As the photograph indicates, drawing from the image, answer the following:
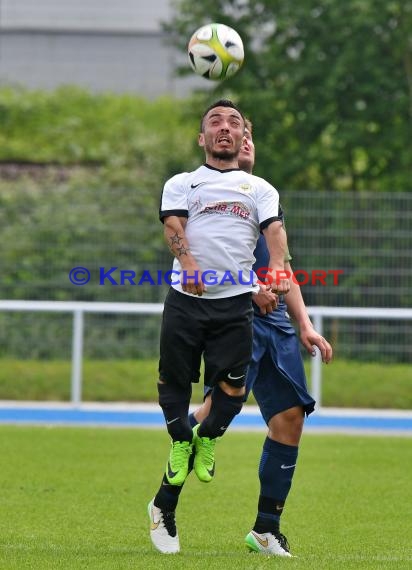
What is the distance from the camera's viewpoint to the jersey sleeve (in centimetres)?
Result: 612

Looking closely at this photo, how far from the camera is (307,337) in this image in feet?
21.2

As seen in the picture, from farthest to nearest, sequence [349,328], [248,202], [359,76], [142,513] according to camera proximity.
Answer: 1. [359,76]
2. [349,328]
3. [142,513]
4. [248,202]

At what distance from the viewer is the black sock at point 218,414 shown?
246 inches

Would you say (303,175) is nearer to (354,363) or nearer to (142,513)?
(354,363)

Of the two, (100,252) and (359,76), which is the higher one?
(359,76)

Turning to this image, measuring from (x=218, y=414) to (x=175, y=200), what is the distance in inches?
40.4

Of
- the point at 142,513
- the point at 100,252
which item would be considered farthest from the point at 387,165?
the point at 142,513

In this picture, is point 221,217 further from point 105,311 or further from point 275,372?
point 105,311

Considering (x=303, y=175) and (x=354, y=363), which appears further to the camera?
(x=303, y=175)

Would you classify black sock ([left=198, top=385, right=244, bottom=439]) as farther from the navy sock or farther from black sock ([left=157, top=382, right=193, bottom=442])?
the navy sock

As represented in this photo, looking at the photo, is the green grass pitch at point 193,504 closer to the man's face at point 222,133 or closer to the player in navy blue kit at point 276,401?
the player in navy blue kit at point 276,401

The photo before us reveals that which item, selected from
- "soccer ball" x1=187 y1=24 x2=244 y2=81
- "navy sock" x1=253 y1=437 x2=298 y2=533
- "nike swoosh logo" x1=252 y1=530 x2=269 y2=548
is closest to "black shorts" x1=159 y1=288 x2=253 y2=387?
Answer: "navy sock" x1=253 y1=437 x2=298 y2=533

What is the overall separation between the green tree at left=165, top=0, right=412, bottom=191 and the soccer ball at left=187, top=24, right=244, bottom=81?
1096 centimetres

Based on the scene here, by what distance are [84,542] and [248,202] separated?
1995 mm
